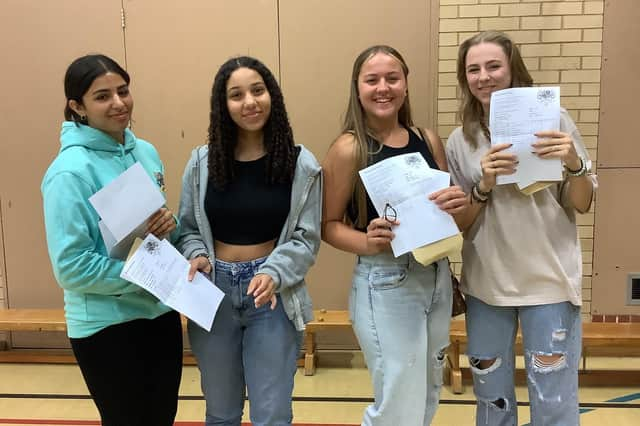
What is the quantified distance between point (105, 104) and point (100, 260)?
0.53 metres

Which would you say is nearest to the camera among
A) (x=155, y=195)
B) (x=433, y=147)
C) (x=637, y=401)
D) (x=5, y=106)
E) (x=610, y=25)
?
(x=155, y=195)

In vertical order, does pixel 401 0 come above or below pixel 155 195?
above

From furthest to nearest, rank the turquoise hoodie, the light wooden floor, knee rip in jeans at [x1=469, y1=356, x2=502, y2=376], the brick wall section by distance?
1. the brick wall section
2. the light wooden floor
3. knee rip in jeans at [x1=469, y1=356, x2=502, y2=376]
4. the turquoise hoodie

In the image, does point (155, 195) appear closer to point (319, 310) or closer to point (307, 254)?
point (307, 254)

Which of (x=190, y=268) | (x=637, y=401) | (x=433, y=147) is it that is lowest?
(x=637, y=401)

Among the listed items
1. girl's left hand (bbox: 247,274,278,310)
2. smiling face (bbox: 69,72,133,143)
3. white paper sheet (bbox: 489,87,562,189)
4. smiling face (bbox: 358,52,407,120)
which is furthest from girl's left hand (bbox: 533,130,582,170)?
smiling face (bbox: 69,72,133,143)

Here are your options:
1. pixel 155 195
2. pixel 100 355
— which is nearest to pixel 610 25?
pixel 155 195

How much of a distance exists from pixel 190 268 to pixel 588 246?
3.04 m

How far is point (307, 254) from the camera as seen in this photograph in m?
2.01

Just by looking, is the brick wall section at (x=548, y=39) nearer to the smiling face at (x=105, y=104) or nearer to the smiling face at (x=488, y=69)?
the smiling face at (x=488, y=69)

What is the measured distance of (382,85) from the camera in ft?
6.45

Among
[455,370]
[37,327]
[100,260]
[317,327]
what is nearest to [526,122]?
[100,260]

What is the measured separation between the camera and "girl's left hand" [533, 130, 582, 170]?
6.13 feet

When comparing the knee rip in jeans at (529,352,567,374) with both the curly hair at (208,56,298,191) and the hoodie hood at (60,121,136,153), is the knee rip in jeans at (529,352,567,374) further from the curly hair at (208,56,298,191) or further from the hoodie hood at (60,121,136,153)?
the hoodie hood at (60,121,136,153)
